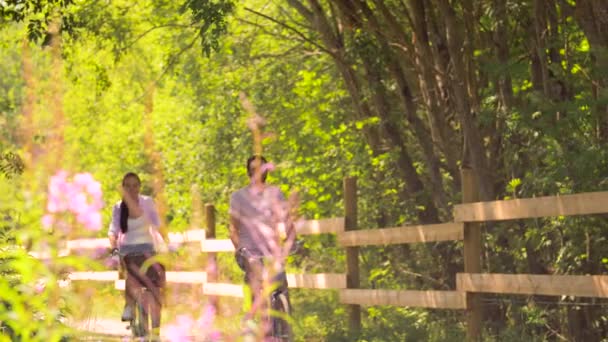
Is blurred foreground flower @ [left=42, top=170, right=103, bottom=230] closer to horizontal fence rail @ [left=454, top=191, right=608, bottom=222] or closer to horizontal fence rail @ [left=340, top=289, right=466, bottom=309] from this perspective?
horizontal fence rail @ [left=454, top=191, right=608, bottom=222]

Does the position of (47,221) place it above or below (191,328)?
above

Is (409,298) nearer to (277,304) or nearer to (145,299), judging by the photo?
(277,304)

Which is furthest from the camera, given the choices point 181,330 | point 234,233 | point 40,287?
point 234,233

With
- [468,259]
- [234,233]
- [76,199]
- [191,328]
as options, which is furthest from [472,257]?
[191,328]

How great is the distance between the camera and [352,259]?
13914 millimetres

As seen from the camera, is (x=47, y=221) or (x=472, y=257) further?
(x=472, y=257)

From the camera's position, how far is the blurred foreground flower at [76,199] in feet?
12.2

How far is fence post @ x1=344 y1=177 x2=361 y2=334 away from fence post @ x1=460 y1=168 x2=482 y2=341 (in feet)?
7.54

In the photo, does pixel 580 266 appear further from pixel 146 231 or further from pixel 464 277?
pixel 146 231

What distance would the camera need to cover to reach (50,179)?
381 cm

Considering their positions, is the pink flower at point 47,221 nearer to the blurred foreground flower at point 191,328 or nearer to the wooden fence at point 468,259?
the blurred foreground flower at point 191,328

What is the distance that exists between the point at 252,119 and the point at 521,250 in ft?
36.7

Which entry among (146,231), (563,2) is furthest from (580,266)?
(146,231)

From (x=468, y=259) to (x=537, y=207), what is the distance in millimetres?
1336
